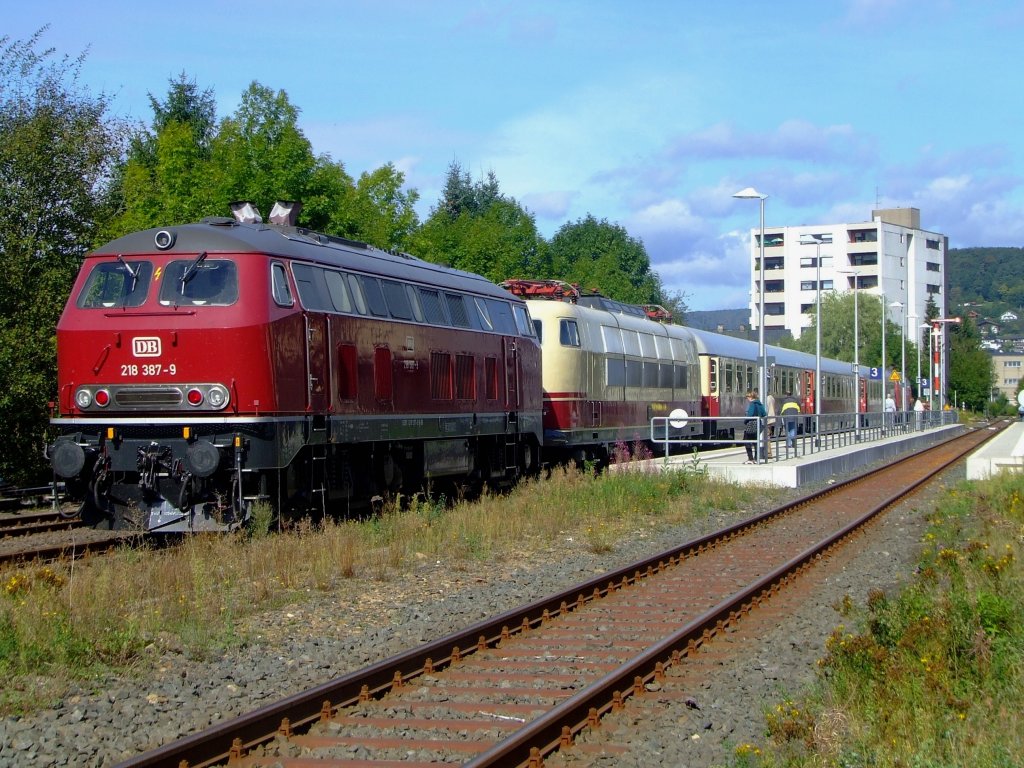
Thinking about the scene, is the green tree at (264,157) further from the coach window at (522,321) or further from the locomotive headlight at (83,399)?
the locomotive headlight at (83,399)

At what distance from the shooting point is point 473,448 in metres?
19.4

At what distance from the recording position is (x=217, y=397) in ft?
44.0

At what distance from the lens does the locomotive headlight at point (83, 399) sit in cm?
1384

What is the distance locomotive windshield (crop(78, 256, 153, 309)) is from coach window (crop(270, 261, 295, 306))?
1.45m

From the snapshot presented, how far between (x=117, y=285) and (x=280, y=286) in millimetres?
1939

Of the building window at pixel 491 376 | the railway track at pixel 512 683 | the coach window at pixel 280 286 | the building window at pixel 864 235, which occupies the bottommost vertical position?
the railway track at pixel 512 683

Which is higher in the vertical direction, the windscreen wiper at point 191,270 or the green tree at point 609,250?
the green tree at point 609,250

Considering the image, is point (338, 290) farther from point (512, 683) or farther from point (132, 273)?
point (512, 683)

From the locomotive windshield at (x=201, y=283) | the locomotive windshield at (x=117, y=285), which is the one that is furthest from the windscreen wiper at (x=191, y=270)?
the locomotive windshield at (x=117, y=285)

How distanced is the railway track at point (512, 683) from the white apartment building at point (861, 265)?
106m

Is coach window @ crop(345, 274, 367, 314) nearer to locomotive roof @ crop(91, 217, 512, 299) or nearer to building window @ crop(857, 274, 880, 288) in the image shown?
locomotive roof @ crop(91, 217, 512, 299)

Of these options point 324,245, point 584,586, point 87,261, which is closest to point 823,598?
point 584,586

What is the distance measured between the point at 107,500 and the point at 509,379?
8.44 metres

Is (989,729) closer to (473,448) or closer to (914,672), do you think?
(914,672)
